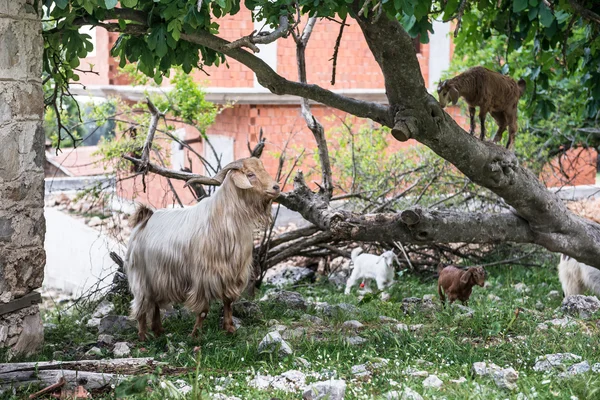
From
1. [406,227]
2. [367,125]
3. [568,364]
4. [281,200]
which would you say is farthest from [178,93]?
[568,364]

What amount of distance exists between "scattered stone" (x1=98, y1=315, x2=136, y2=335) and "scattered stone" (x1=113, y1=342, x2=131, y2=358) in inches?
31.9

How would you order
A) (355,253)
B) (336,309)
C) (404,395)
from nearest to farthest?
(404,395) → (336,309) → (355,253)

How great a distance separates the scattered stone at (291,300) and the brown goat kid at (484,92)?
2568mm

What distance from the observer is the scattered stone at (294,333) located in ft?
21.7

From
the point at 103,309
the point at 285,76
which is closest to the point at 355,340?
the point at 103,309

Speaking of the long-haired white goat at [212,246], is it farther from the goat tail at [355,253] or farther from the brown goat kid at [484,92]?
the goat tail at [355,253]

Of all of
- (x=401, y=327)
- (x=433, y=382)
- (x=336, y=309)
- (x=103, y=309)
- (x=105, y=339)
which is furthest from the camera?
(x=103, y=309)

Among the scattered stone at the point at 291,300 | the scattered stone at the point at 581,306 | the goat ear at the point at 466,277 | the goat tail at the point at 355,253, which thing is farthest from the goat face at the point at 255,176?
the goat tail at the point at 355,253

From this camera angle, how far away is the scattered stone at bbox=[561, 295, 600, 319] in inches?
295

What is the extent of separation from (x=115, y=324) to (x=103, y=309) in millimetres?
1254

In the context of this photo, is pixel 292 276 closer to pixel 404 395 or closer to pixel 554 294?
pixel 554 294

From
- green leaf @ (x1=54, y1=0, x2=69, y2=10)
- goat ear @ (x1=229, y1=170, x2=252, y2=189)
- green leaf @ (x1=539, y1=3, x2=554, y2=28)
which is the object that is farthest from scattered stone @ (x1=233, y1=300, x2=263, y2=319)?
green leaf @ (x1=539, y1=3, x2=554, y2=28)

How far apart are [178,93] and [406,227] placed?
622 centimetres

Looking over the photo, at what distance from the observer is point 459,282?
7.79 metres
